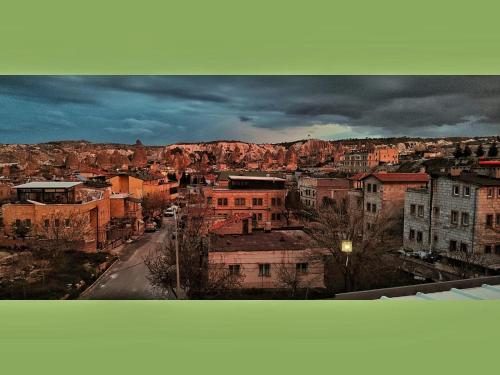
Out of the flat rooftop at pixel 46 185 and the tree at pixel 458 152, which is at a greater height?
A: the tree at pixel 458 152

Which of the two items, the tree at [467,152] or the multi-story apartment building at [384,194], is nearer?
the tree at [467,152]

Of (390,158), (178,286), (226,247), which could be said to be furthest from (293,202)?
(178,286)

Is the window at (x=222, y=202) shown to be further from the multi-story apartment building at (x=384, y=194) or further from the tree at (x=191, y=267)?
the multi-story apartment building at (x=384, y=194)

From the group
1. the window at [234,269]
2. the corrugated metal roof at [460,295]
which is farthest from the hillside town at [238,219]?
the corrugated metal roof at [460,295]

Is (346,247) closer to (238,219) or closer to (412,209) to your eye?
(412,209)

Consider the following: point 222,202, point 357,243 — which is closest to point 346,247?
point 357,243

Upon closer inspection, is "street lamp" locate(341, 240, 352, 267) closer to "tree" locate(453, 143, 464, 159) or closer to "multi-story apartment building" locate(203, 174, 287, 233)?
"multi-story apartment building" locate(203, 174, 287, 233)

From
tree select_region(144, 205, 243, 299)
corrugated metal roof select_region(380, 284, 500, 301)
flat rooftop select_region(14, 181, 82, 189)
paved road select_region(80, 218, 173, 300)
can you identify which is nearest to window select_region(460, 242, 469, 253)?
corrugated metal roof select_region(380, 284, 500, 301)
